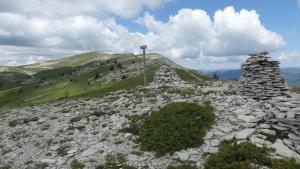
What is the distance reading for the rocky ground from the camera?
17016mm

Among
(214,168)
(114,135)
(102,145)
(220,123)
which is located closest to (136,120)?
(114,135)

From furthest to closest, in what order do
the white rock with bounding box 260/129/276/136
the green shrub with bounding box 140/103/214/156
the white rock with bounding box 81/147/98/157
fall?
1. the white rock with bounding box 81/147/98/157
2. the green shrub with bounding box 140/103/214/156
3. the white rock with bounding box 260/129/276/136

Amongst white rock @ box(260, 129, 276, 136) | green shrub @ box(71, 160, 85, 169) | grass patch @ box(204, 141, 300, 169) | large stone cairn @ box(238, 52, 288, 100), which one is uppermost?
large stone cairn @ box(238, 52, 288, 100)

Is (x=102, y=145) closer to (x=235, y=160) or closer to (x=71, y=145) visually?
(x=71, y=145)

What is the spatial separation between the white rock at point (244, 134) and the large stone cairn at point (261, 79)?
27.7ft

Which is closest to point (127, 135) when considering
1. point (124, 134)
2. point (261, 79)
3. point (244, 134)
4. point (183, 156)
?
point (124, 134)

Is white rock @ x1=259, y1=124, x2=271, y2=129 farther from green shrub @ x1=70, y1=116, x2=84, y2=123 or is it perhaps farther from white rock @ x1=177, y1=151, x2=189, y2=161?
green shrub @ x1=70, y1=116, x2=84, y2=123

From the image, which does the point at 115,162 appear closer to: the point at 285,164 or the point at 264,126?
the point at 285,164

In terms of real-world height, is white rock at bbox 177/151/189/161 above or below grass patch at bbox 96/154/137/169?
above

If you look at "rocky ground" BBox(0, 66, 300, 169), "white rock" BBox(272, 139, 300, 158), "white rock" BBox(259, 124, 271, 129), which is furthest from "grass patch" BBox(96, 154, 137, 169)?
"white rock" BBox(259, 124, 271, 129)

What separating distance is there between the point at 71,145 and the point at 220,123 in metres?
10.3

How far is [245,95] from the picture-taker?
26.7 meters

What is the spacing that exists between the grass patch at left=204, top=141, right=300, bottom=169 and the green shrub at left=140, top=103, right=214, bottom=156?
246cm

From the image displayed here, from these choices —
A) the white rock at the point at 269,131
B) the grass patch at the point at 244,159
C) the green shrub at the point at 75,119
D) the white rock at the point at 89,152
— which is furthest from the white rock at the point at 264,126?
the green shrub at the point at 75,119
